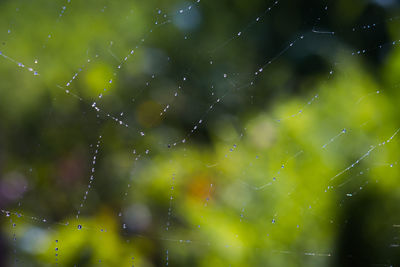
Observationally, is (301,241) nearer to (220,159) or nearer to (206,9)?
(220,159)

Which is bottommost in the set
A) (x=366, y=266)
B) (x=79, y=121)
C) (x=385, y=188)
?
(x=366, y=266)

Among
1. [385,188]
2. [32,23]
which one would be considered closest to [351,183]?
[385,188]

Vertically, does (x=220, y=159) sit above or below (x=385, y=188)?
above

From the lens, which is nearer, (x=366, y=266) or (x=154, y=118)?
(x=366, y=266)

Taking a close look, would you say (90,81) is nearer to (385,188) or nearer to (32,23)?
(32,23)

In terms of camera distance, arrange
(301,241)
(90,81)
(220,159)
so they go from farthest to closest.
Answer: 1. (90,81)
2. (220,159)
3. (301,241)

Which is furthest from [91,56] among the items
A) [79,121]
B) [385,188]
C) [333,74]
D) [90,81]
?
[385,188]

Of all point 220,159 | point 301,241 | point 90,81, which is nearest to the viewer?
point 301,241
